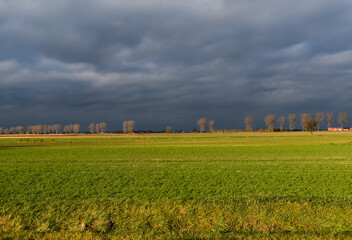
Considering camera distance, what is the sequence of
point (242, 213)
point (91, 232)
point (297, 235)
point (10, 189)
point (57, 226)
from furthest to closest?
point (10, 189) < point (242, 213) < point (57, 226) < point (91, 232) < point (297, 235)

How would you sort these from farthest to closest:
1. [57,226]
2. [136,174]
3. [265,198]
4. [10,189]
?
1. [136,174]
2. [10,189]
3. [265,198]
4. [57,226]

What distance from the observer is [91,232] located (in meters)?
7.56

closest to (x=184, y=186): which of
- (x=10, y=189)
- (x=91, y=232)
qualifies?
(x=91, y=232)

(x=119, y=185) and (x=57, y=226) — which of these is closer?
(x=57, y=226)

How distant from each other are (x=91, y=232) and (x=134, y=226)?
1232mm

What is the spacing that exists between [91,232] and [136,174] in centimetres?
1126

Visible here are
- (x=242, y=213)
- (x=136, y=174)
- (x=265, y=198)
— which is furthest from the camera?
(x=136, y=174)

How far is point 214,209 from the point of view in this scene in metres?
8.96

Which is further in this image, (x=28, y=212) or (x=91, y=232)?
(x=28, y=212)

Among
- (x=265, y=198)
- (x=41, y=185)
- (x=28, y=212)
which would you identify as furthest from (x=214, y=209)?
(x=41, y=185)

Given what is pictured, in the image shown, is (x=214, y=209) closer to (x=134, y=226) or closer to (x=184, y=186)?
(x=134, y=226)

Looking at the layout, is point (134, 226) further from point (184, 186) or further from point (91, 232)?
point (184, 186)

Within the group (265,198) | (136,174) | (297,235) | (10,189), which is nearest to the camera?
(297,235)

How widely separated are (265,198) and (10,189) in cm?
1239
